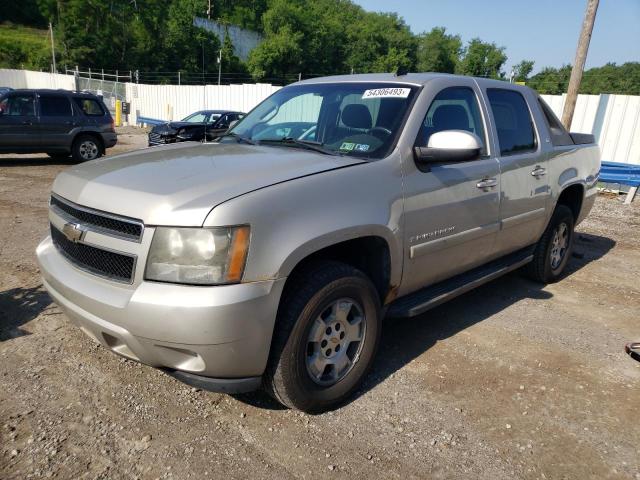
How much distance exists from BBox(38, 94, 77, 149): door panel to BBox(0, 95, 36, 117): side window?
0.62 feet

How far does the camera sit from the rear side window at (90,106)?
12.4 metres

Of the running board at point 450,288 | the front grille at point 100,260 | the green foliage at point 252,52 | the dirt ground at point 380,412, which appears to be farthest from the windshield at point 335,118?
the green foliage at point 252,52

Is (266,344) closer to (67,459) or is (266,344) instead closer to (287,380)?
(287,380)

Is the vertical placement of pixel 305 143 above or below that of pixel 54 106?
above

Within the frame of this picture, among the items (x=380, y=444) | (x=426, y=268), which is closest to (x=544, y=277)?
(x=426, y=268)

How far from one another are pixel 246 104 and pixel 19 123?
1230cm

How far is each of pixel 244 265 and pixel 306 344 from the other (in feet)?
2.00

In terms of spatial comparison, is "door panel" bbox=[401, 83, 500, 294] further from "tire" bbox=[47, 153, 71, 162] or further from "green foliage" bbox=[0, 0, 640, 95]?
"green foliage" bbox=[0, 0, 640, 95]

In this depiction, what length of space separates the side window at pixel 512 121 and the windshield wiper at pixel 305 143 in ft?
5.06

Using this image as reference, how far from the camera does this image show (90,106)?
12.6 m

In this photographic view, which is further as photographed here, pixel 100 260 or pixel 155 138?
pixel 155 138

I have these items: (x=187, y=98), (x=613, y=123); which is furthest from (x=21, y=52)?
(x=613, y=123)

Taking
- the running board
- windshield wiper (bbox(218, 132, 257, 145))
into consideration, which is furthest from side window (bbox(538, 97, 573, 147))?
windshield wiper (bbox(218, 132, 257, 145))

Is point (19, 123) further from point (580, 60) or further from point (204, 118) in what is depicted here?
point (580, 60)
